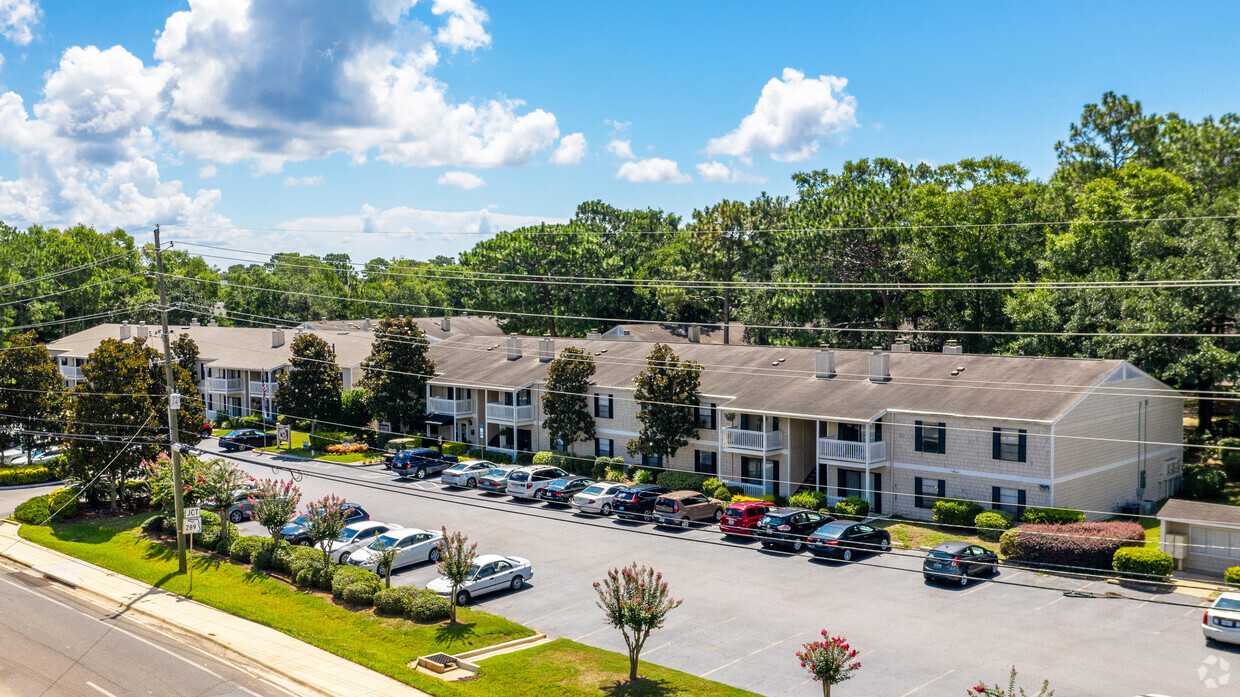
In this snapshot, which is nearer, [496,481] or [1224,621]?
[1224,621]

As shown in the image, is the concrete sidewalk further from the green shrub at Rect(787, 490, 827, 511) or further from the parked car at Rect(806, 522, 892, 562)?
the green shrub at Rect(787, 490, 827, 511)

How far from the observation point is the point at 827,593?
102ft

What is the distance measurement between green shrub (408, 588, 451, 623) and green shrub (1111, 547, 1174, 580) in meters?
22.4

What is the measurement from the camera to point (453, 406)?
2306 inches

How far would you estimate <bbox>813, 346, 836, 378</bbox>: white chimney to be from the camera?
48094 mm

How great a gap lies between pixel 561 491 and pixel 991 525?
759 inches

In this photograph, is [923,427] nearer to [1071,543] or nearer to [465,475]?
[1071,543]

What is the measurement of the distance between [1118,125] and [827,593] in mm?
61134

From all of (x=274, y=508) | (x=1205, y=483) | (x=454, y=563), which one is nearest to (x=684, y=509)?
(x=454, y=563)

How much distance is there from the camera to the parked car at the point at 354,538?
118 ft

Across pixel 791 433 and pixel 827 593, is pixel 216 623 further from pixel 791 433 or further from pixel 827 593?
pixel 791 433

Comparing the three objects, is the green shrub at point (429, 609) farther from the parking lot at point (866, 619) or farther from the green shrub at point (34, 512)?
the green shrub at point (34, 512)

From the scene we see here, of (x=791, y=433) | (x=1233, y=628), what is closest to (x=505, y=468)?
(x=791, y=433)

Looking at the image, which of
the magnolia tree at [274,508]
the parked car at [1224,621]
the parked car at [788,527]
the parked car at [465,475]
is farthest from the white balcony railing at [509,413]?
the parked car at [1224,621]
